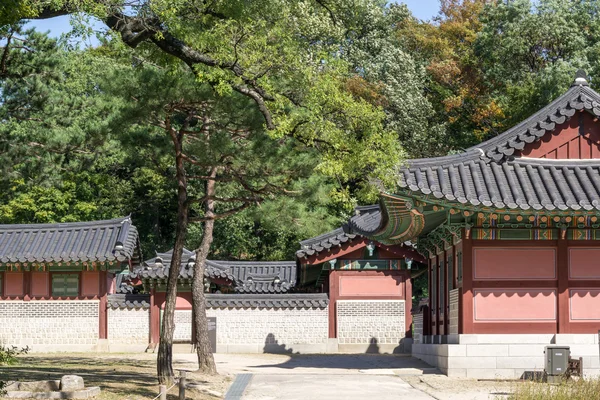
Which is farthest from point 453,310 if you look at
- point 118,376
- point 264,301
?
point 264,301

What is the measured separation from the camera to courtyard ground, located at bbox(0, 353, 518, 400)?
17.9 m

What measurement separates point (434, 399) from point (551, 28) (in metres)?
29.9

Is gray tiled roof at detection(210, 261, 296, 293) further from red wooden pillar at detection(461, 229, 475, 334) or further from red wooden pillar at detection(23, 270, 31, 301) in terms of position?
Result: red wooden pillar at detection(461, 229, 475, 334)

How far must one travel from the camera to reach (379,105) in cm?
4147

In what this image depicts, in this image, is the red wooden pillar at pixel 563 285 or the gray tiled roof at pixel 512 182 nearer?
the gray tiled roof at pixel 512 182

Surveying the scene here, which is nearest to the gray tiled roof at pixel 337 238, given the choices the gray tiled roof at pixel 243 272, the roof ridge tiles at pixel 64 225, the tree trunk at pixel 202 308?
the gray tiled roof at pixel 243 272

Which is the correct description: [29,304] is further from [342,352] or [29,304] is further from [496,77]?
[496,77]

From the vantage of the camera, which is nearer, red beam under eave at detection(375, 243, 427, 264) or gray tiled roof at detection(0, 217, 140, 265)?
red beam under eave at detection(375, 243, 427, 264)

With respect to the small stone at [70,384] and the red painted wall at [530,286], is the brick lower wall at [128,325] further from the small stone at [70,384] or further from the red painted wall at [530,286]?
the small stone at [70,384]

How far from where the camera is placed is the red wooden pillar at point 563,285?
844 inches

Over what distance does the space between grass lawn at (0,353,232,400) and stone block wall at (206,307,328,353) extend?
5.48 meters

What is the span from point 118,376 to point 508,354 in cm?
901

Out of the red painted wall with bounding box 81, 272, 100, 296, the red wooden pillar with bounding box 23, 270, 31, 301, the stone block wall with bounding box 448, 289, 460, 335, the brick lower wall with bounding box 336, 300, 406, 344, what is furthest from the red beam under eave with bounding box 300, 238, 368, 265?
the red wooden pillar with bounding box 23, 270, 31, 301

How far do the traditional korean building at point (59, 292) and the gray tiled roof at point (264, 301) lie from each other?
13.6ft
